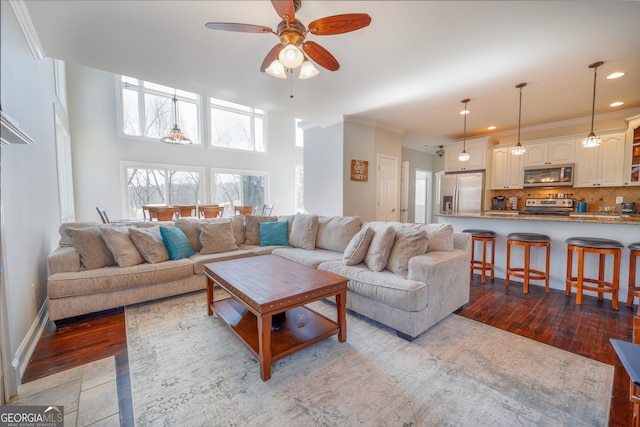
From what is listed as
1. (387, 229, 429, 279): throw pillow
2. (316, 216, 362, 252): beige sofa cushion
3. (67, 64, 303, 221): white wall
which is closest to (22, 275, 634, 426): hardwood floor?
(387, 229, 429, 279): throw pillow

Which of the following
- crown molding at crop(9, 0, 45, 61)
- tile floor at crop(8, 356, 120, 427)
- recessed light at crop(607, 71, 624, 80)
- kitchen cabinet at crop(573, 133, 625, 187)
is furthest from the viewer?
kitchen cabinet at crop(573, 133, 625, 187)

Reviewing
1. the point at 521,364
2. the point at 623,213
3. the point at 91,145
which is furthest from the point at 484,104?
the point at 91,145

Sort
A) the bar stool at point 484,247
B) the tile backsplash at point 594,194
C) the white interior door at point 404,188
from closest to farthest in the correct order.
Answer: the bar stool at point 484,247 < the tile backsplash at point 594,194 < the white interior door at point 404,188

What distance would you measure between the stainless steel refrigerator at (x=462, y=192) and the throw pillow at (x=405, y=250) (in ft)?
12.2

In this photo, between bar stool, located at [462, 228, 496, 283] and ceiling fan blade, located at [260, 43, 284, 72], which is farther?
bar stool, located at [462, 228, 496, 283]

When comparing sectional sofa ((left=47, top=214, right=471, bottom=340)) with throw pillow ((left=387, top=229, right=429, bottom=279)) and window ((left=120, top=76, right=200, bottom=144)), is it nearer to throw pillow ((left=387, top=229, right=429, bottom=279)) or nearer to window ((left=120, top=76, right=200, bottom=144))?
throw pillow ((left=387, top=229, right=429, bottom=279))

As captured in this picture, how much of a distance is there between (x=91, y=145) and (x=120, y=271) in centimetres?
415

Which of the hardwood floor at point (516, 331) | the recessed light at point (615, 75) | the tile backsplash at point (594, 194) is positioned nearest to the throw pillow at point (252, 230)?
the hardwood floor at point (516, 331)

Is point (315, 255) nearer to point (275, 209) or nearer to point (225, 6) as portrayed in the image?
point (225, 6)

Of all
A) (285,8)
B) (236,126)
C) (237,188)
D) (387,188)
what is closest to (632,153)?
(387,188)

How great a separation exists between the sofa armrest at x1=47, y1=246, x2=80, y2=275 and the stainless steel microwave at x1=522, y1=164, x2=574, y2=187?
23.9 feet

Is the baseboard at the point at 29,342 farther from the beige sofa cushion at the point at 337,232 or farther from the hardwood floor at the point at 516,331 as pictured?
the beige sofa cushion at the point at 337,232

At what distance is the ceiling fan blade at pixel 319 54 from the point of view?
2.03 m

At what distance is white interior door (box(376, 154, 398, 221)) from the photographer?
17.2ft
